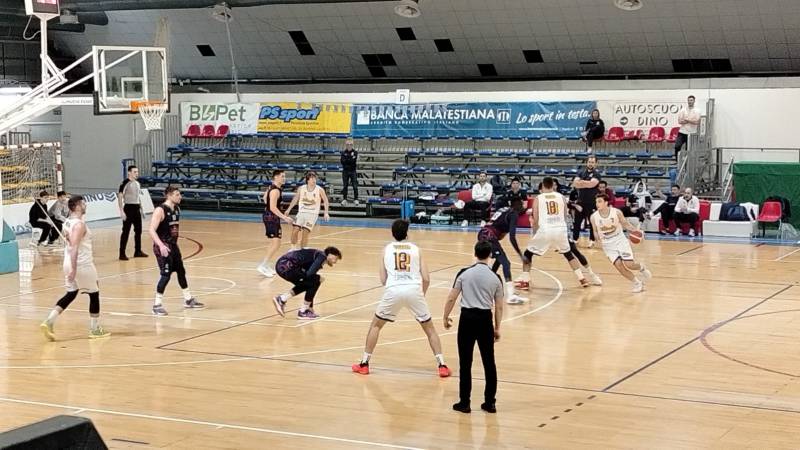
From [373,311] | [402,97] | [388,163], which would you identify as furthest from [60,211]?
[402,97]

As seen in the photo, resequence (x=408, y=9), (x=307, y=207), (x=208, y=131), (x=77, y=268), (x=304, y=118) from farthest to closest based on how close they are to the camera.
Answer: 1. (x=208, y=131)
2. (x=304, y=118)
3. (x=408, y=9)
4. (x=307, y=207)
5. (x=77, y=268)

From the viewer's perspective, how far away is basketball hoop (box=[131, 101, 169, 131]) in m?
22.2

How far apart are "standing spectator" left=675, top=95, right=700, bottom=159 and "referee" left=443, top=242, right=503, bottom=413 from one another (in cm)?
1841

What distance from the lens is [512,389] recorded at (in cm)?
1162

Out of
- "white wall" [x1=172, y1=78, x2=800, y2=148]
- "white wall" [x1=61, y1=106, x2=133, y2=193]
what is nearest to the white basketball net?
"white wall" [x1=172, y1=78, x2=800, y2=148]

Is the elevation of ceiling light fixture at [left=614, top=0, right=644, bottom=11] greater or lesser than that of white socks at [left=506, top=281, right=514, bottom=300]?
greater

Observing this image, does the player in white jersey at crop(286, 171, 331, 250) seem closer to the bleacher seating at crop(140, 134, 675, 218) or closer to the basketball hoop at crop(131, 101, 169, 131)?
the basketball hoop at crop(131, 101, 169, 131)

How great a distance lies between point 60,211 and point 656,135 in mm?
15207

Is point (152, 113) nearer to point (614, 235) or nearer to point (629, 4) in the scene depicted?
point (614, 235)

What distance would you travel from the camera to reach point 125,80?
22516 mm

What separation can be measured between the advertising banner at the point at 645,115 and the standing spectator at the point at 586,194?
5.03 metres

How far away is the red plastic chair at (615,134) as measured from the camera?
2939 cm

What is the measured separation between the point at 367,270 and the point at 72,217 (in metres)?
7.49

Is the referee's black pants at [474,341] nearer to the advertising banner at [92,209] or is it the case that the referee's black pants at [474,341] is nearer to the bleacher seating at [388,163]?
the advertising banner at [92,209]
